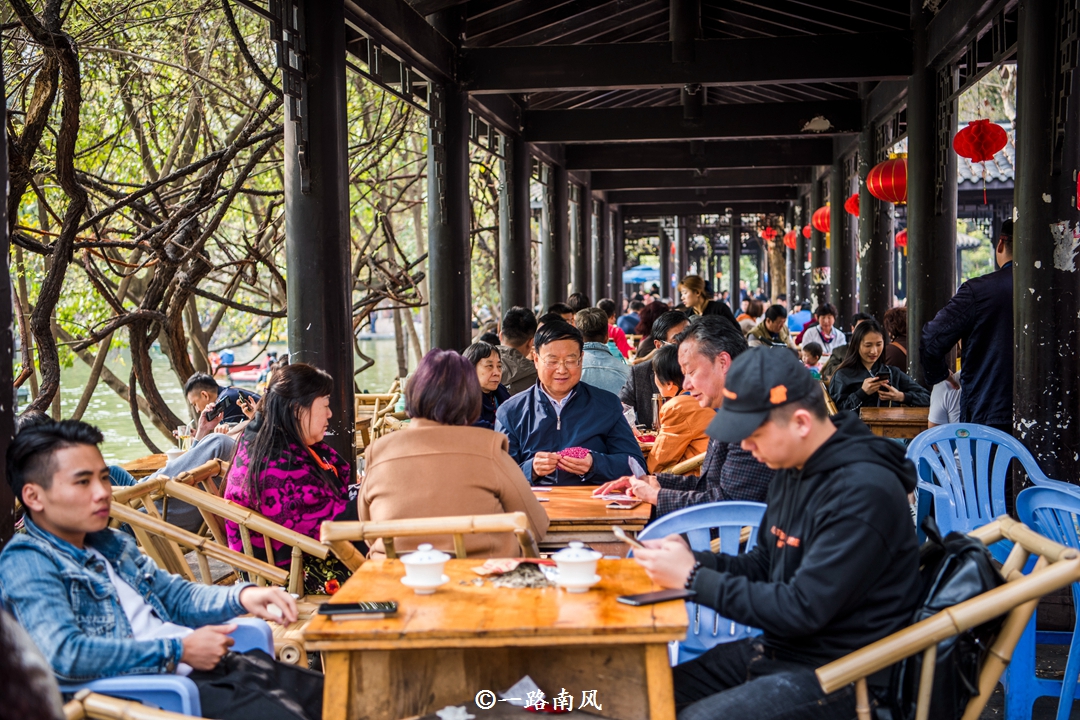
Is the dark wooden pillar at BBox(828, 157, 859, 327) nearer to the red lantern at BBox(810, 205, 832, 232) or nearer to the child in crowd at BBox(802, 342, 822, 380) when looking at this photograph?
the red lantern at BBox(810, 205, 832, 232)

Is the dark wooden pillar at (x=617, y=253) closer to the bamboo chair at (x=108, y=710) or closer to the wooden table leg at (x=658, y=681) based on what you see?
the wooden table leg at (x=658, y=681)

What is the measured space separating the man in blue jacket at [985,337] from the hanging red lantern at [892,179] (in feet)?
11.5

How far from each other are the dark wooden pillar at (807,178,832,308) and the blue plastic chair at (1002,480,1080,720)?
12.7m

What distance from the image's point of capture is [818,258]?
16172 millimetres

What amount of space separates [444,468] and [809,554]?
1135 mm

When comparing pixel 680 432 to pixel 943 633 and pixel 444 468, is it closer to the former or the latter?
pixel 444 468

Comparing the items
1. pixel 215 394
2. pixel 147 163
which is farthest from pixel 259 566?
pixel 147 163

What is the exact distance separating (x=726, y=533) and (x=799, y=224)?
1819cm

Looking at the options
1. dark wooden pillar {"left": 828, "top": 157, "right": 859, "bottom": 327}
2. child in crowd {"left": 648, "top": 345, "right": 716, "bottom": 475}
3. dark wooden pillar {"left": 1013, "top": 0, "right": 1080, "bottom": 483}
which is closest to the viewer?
child in crowd {"left": 648, "top": 345, "right": 716, "bottom": 475}

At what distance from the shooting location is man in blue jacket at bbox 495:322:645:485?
414cm

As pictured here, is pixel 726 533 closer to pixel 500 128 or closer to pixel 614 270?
pixel 500 128

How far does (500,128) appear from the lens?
9.98m

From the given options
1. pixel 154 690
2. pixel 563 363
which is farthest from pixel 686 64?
pixel 154 690

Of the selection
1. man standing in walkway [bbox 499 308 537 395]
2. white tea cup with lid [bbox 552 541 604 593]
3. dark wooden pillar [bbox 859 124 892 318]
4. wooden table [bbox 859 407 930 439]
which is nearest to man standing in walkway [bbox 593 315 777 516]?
white tea cup with lid [bbox 552 541 604 593]
